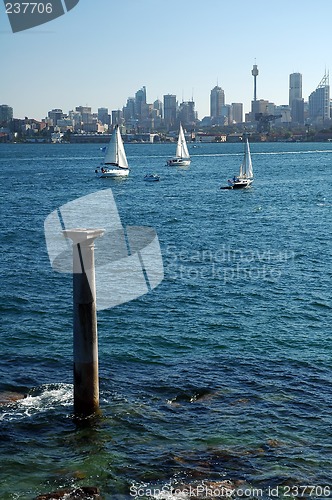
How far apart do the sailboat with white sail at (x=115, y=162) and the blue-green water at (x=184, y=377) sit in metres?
62.5

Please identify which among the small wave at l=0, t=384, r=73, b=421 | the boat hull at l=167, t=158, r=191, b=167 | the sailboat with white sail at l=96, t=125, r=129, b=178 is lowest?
the small wave at l=0, t=384, r=73, b=421

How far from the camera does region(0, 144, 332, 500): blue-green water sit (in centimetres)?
1552

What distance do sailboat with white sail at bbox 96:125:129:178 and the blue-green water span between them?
205 feet

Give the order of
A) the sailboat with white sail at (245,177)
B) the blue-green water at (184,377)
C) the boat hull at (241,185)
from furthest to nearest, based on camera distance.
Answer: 1. the boat hull at (241,185)
2. the sailboat with white sail at (245,177)
3. the blue-green water at (184,377)

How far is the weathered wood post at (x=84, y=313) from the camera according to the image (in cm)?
1633

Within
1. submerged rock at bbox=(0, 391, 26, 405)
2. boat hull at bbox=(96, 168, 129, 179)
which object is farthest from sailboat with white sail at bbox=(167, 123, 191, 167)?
submerged rock at bbox=(0, 391, 26, 405)

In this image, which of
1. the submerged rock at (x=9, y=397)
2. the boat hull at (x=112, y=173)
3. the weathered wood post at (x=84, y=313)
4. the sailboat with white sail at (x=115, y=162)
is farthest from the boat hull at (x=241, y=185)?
the weathered wood post at (x=84, y=313)

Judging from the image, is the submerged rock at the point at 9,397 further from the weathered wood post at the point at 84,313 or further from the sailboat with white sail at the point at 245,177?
the sailboat with white sail at the point at 245,177

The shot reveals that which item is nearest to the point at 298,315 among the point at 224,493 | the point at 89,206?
the point at 224,493

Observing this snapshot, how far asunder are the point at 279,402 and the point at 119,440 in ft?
14.4

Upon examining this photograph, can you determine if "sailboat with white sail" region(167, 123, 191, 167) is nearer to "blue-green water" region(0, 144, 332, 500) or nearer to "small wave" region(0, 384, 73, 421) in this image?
"blue-green water" region(0, 144, 332, 500)

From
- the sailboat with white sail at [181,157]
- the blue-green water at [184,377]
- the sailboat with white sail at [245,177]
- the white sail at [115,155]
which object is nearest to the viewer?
the blue-green water at [184,377]

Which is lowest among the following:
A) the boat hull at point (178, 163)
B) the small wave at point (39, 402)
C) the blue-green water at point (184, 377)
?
the blue-green water at point (184, 377)

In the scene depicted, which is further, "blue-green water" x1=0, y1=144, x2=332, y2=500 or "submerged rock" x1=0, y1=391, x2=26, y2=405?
"submerged rock" x1=0, y1=391, x2=26, y2=405
